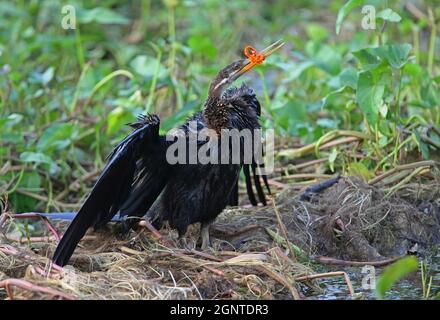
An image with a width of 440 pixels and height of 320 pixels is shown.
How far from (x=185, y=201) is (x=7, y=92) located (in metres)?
2.63

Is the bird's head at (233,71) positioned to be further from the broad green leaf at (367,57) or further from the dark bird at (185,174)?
the broad green leaf at (367,57)

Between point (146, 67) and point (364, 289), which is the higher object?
point (146, 67)

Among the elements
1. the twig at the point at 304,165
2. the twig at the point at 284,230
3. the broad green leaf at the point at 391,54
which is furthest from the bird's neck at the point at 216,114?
the twig at the point at 304,165

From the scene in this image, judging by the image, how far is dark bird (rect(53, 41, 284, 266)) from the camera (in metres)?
5.25

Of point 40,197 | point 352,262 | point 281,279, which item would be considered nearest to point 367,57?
point 352,262

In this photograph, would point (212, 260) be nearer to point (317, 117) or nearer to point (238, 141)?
point (238, 141)

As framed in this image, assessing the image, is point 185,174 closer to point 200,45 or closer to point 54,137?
point 54,137

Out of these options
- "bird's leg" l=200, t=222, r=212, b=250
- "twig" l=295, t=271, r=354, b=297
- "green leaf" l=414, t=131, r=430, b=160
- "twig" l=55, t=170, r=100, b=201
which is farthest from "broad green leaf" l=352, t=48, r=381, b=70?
"twig" l=55, t=170, r=100, b=201

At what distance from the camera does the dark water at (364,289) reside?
16.3 feet

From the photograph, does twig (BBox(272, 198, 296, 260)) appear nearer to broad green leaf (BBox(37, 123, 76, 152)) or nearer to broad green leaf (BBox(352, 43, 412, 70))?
broad green leaf (BBox(352, 43, 412, 70))

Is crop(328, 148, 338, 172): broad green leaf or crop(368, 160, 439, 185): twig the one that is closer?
crop(368, 160, 439, 185): twig

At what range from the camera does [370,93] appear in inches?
244

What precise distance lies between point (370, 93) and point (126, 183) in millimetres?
1818
